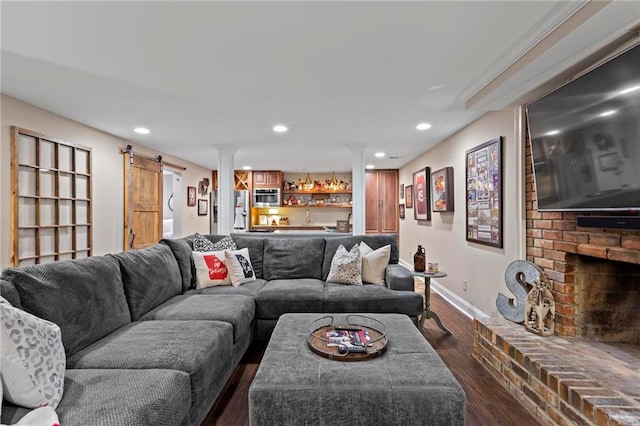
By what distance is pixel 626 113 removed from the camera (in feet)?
5.47

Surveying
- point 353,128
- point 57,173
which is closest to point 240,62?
point 353,128

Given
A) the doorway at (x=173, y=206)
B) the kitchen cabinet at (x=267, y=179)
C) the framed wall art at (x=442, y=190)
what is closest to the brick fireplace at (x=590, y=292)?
the framed wall art at (x=442, y=190)

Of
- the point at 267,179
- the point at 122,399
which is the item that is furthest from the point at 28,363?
the point at 267,179

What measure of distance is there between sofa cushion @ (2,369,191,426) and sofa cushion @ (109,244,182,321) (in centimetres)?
86

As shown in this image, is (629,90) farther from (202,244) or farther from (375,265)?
(202,244)

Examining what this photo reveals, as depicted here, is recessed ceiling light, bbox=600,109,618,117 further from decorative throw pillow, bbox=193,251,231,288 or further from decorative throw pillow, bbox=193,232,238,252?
decorative throw pillow, bbox=193,232,238,252

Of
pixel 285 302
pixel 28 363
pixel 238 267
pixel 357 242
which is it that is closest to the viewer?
pixel 28 363

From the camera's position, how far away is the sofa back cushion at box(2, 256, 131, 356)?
1.65 m

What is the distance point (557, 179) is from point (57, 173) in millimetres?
4566

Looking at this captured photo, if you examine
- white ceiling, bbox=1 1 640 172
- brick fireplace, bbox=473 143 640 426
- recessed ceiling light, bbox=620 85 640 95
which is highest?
white ceiling, bbox=1 1 640 172

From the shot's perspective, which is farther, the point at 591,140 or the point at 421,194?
the point at 421,194

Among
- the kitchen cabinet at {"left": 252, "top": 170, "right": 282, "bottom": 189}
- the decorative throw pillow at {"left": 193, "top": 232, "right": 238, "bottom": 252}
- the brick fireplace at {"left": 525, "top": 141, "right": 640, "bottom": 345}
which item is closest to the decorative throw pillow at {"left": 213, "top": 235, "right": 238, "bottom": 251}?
the decorative throw pillow at {"left": 193, "top": 232, "right": 238, "bottom": 252}

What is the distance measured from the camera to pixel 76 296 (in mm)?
1852

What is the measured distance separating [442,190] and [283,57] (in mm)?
3295
